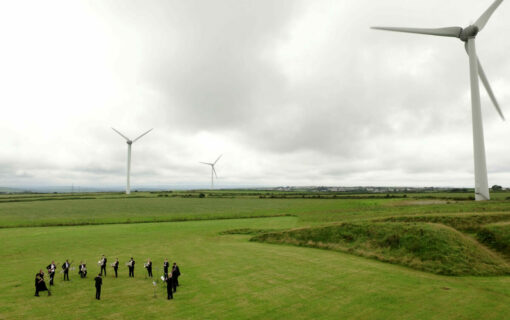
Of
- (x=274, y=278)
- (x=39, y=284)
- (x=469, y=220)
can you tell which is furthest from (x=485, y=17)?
(x=39, y=284)

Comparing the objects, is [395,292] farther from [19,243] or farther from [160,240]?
[19,243]

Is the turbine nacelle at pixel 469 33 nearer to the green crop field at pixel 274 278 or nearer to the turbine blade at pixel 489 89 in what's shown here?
the turbine blade at pixel 489 89

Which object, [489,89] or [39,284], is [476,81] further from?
[39,284]

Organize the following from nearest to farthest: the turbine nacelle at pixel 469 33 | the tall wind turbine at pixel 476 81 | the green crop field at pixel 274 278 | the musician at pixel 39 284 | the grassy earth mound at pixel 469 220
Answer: the green crop field at pixel 274 278 < the musician at pixel 39 284 < the grassy earth mound at pixel 469 220 < the tall wind turbine at pixel 476 81 < the turbine nacelle at pixel 469 33

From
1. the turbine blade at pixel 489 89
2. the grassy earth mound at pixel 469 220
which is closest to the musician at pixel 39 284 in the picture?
the grassy earth mound at pixel 469 220

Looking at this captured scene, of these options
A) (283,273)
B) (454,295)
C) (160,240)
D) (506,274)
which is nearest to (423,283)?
(454,295)

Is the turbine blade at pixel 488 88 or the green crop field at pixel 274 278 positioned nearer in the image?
the green crop field at pixel 274 278

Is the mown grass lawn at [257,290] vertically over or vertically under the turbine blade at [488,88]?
under

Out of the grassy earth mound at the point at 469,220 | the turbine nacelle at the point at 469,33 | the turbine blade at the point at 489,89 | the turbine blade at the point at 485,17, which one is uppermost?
the turbine blade at the point at 485,17
